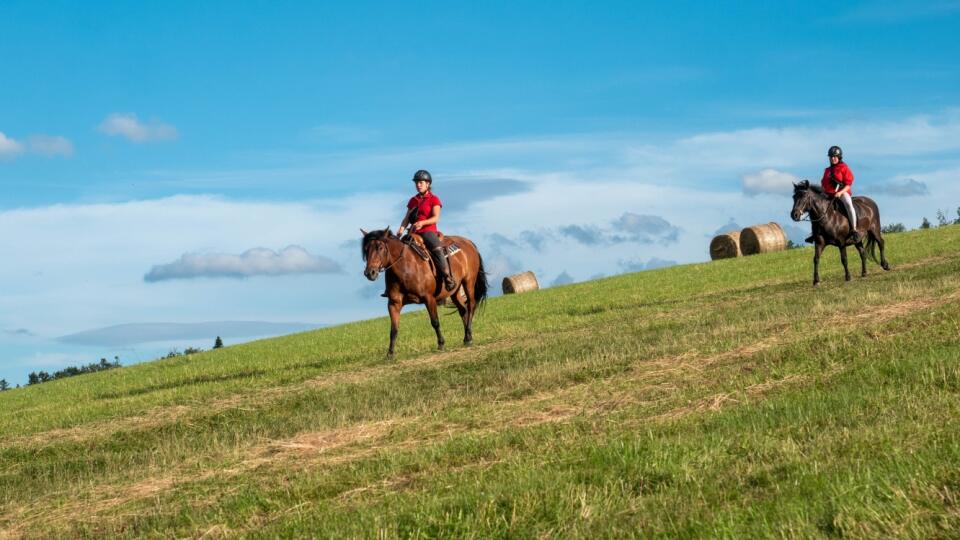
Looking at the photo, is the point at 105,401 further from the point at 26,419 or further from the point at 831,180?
the point at 831,180

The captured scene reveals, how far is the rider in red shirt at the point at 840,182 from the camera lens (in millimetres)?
27312

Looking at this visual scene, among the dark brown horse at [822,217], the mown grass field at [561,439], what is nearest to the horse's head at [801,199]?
the dark brown horse at [822,217]

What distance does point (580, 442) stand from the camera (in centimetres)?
941

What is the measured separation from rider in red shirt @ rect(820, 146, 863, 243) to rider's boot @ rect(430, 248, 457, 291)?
12314mm

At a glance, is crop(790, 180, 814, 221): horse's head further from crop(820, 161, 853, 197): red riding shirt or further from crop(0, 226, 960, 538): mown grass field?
crop(0, 226, 960, 538): mown grass field

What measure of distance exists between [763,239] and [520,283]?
11.9m

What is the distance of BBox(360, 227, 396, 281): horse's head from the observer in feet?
64.0

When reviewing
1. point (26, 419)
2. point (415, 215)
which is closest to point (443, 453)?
point (415, 215)

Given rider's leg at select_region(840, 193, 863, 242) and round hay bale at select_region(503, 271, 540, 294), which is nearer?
rider's leg at select_region(840, 193, 863, 242)

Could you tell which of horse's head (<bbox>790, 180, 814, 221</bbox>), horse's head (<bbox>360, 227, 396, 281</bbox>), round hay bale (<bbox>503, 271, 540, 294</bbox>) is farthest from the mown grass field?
round hay bale (<bbox>503, 271, 540, 294</bbox>)

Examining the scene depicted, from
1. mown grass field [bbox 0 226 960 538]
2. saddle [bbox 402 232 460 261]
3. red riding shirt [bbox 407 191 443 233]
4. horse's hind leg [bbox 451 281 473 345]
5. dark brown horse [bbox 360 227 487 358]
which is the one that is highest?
red riding shirt [bbox 407 191 443 233]

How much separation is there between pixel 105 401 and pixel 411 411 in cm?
1095

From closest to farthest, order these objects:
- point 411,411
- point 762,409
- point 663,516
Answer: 1. point 663,516
2. point 762,409
3. point 411,411

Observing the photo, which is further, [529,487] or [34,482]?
[34,482]
